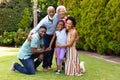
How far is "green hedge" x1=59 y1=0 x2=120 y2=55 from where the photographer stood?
13686 millimetres

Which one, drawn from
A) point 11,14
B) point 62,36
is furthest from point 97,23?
point 11,14

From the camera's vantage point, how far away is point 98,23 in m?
14.6

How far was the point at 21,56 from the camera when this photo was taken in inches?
385

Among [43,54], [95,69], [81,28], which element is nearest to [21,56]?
[43,54]

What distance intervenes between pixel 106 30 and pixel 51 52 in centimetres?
460

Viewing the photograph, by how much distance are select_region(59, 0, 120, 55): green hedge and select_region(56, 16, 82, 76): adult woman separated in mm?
4142

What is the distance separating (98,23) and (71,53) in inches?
205

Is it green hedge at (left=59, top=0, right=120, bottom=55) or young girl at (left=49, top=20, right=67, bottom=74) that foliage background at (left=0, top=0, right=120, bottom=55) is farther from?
young girl at (left=49, top=20, right=67, bottom=74)

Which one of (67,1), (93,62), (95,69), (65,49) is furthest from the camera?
(67,1)

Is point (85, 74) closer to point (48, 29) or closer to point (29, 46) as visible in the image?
point (48, 29)

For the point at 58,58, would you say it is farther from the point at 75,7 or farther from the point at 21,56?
the point at 75,7

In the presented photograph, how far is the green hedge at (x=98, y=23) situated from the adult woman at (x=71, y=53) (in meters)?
4.14

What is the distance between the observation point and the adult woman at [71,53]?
9609 millimetres

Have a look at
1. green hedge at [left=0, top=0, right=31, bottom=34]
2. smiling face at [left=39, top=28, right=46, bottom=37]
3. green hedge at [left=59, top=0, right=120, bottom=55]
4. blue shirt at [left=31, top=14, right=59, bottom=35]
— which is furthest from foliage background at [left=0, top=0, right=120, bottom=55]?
green hedge at [left=0, top=0, right=31, bottom=34]
